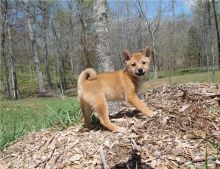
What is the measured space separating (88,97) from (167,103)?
5.07ft

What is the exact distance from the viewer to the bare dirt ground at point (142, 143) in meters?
4.84

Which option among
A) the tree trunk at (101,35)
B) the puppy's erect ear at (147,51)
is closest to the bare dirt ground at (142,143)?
the puppy's erect ear at (147,51)

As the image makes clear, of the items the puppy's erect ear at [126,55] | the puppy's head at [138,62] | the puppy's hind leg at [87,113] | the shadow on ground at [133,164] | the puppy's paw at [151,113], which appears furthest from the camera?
the puppy's erect ear at [126,55]

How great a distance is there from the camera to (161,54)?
9569cm

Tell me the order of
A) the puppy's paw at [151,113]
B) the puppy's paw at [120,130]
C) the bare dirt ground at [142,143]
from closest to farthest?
the bare dirt ground at [142,143] < the puppy's paw at [120,130] < the puppy's paw at [151,113]

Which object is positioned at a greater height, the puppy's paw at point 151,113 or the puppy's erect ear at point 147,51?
the puppy's erect ear at point 147,51

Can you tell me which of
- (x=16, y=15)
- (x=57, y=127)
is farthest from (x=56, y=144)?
(x=16, y=15)

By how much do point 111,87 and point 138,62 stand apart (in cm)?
62

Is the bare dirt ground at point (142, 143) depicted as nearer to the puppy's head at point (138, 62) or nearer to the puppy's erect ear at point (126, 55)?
the puppy's head at point (138, 62)

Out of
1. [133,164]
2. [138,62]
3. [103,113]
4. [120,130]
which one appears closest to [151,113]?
[120,130]

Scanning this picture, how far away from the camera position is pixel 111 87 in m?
6.12

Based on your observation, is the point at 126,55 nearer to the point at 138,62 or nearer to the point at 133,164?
the point at 138,62

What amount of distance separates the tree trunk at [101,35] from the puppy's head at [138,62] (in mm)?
1488

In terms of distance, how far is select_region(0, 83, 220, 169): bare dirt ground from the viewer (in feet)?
15.9
